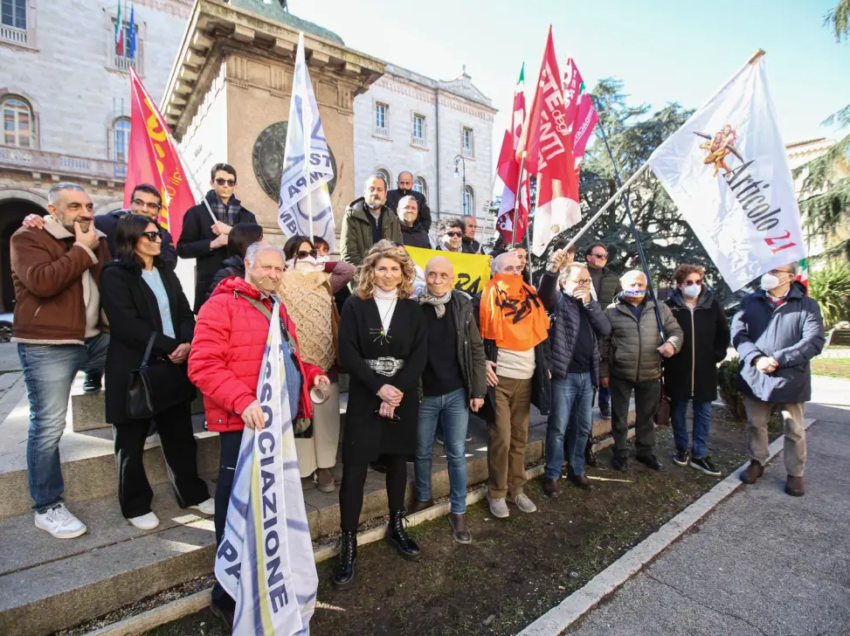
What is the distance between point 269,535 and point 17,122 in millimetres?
27515

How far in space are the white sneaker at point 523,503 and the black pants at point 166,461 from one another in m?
2.48

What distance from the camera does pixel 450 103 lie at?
3403 cm

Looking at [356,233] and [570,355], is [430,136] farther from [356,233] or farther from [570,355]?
[570,355]

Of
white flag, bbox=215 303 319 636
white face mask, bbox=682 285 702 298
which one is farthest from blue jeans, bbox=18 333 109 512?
white face mask, bbox=682 285 702 298

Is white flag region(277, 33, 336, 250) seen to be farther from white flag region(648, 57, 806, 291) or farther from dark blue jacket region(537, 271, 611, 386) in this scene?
white flag region(648, 57, 806, 291)

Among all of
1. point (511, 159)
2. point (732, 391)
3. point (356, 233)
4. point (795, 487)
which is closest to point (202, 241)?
point (356, 233)

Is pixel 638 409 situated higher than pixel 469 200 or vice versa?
pixel 469 200

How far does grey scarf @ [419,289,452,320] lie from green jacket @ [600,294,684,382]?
7.44 ft

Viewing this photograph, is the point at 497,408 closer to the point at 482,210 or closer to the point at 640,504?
the point at 640,504

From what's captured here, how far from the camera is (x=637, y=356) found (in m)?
4.58

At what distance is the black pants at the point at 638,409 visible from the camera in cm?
473

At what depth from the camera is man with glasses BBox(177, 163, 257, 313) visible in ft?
13.3

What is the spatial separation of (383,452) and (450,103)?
35.6 meters

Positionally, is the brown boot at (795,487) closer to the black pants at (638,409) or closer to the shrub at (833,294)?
the black pants at (638,409)
